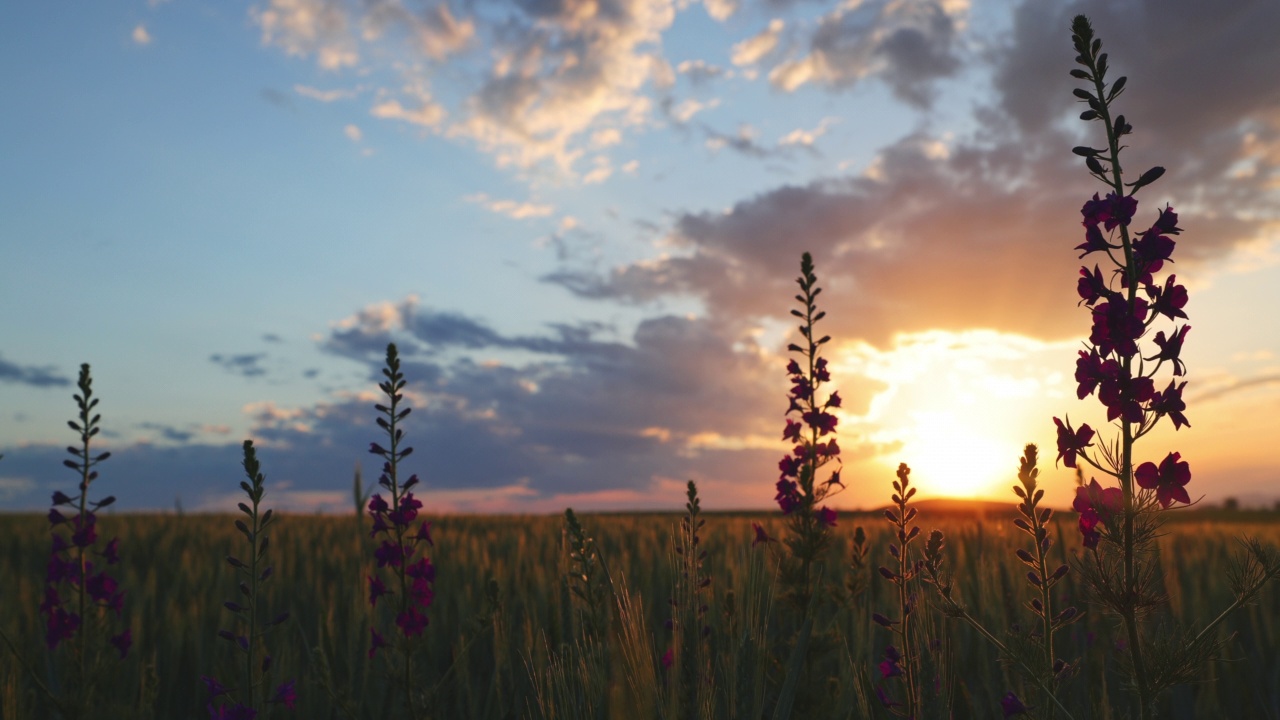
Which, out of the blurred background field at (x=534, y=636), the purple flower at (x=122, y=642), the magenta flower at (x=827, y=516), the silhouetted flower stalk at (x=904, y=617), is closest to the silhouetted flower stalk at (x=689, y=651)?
the blurred background field at (x=534, y=636)

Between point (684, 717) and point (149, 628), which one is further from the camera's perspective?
point (149, 628)

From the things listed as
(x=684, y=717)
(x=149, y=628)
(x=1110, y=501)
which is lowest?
(x=149, y=628)

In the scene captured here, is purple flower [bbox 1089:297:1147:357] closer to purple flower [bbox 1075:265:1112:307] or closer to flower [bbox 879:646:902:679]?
purple flower [bbox 1075:265:1112:307]

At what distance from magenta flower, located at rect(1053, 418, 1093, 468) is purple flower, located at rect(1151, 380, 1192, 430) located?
0.67 feet

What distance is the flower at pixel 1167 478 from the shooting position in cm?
241

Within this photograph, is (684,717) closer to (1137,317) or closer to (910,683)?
(910,683)

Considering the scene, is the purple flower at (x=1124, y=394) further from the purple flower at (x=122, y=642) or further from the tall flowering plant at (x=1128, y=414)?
the purple flower at (x=122, y=642)

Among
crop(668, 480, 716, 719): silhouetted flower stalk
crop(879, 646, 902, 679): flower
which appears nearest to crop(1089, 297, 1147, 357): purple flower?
crop(879, 646, 902, 679): flower

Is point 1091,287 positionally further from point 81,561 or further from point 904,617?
point 81,561

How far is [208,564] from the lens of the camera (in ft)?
27.2

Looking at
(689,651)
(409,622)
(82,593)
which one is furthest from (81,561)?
(689,651)

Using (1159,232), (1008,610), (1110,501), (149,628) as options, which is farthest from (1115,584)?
(149,628)

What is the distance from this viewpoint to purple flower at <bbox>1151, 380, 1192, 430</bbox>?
7.57ft

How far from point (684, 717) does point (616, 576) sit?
0.63 m
